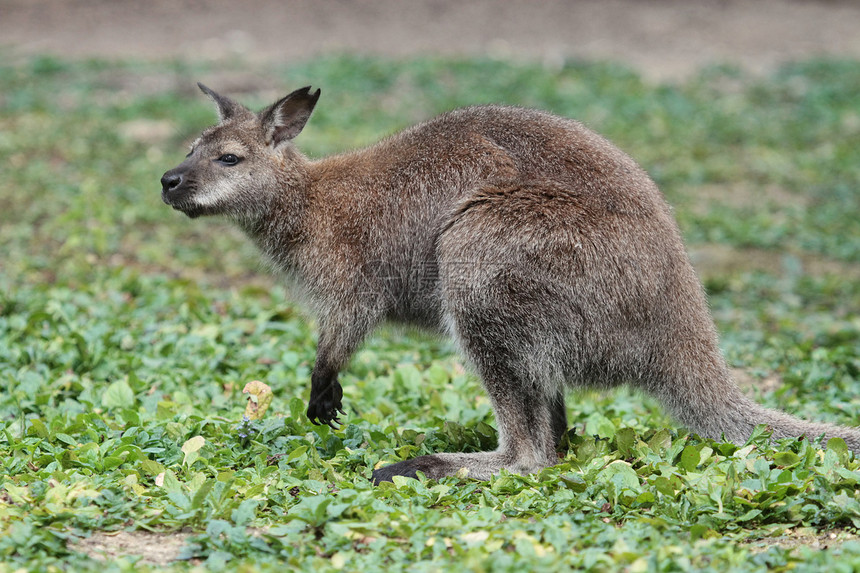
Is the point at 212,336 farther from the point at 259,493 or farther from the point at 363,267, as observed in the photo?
the point at 259,493

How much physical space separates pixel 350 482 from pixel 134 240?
4.96 meters

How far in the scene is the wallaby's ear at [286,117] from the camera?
5.23 metres

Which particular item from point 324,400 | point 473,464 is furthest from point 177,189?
point 473,464

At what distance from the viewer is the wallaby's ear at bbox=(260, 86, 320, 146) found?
17.2 ft

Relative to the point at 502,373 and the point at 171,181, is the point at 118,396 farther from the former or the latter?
the point at 502,373

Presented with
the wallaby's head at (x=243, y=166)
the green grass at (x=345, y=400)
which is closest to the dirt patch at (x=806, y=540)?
the green grass at (x=345, y=400)

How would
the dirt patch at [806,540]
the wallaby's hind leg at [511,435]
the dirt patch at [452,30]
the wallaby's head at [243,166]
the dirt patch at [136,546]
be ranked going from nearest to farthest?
the dirt patch at [136,546], the dirt patch at [806,540], the wallaby's hind leg at [511,435], the wallaby's head at [243,166], the dirt patch at [452,30]

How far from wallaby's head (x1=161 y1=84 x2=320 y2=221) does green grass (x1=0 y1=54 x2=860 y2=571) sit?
59 centimetres

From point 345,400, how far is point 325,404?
0.73 meters

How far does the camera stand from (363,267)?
492 cm

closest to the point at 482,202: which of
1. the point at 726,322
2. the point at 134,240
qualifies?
the point at 726,322

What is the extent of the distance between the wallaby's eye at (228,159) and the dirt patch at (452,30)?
35.1 feet

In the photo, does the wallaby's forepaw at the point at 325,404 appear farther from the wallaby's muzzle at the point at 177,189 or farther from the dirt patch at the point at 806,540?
the dirt patch at the point at 806,540

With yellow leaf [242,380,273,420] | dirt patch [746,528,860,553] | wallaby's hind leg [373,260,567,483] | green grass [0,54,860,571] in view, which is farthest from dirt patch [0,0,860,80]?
dirt patch [746,528,860,553]
